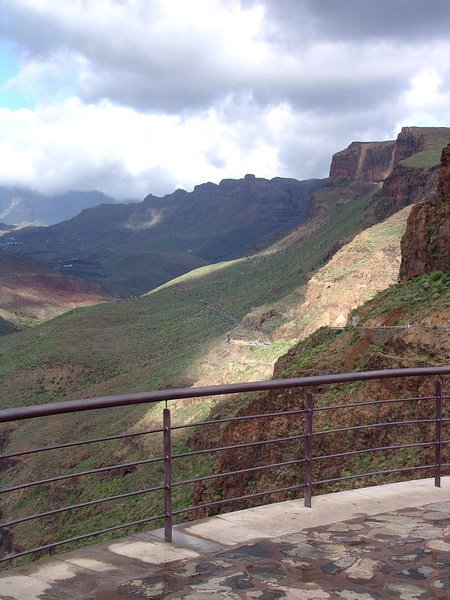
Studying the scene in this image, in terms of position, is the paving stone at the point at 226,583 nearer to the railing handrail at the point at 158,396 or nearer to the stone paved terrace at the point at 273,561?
the stone paved terrace at the point at 273,561

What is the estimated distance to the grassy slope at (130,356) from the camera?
1248 inches

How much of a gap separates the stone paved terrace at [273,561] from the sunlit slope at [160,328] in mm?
39729

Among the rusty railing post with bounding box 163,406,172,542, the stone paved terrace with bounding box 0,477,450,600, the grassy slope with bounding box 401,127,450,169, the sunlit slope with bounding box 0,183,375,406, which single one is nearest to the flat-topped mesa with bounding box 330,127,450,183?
the grassy slope with bounding box 401,127,450,169

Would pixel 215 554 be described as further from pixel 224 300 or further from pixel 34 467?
pixel 224 300

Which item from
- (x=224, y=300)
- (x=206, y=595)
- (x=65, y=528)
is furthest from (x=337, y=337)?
(x=224, y=300)

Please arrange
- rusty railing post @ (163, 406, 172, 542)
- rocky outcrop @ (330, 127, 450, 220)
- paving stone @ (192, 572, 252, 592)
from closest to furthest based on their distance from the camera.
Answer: paving stone @ (192, 572, 252, 592) < rusty railing post @ (163, 406, 172, 542) < rocky outcrop @ (330, 127, 450, 220)

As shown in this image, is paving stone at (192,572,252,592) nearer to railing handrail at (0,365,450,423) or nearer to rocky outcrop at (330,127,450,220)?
railing handrail at (0,365,450,423)

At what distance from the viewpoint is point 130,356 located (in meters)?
66.9

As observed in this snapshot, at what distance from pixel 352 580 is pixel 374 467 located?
10.6 meters

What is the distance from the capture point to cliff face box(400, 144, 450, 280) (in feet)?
81.3

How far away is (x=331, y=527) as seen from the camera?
5.61 m

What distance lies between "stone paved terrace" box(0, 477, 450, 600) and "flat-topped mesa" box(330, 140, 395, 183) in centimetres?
10966

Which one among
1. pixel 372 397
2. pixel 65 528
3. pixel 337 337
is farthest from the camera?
pixel 65 528

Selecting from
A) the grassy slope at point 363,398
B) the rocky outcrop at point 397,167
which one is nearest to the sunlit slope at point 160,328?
the rocky outcrop at point 397,167
